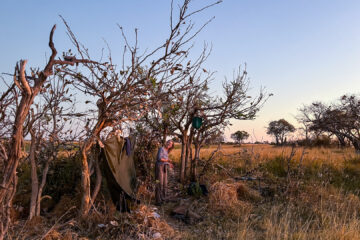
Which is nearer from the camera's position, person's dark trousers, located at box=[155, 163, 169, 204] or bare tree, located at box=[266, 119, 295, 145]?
person's dark trousers, located at box=[155, 163, 169, 204]

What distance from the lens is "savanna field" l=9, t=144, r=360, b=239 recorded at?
15.1ft

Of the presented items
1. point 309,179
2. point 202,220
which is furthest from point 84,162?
point 309,179

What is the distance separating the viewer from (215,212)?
6.34 metres

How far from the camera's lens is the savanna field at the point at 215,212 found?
15.1ft

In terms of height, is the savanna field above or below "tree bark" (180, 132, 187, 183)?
below

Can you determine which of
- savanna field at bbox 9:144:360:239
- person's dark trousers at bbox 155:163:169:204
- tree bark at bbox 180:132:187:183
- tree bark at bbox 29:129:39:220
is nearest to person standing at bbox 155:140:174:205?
person's dark trousers at bbox 155:163:169:204

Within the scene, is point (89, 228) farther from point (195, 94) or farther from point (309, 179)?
point (309, 179)

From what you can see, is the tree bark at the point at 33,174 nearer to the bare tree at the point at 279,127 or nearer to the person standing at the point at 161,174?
the person standing at the point at 161,174

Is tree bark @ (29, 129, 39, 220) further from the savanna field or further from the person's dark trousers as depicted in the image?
the person's dark trousers

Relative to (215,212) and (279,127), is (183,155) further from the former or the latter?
(279,127)

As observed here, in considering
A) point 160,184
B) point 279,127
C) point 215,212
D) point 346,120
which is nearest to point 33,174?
point 160,184

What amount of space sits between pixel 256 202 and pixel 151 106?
14.7 feet

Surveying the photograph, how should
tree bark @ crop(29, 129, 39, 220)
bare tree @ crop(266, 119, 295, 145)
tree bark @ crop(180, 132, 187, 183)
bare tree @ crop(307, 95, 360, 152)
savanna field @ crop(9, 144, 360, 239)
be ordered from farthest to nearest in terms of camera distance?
bare tree @ crop(266, 119, 295, 145), bare tree @ crop(307, 95, 360, 152), tree bark @ crop(180, 132, 187, 183), tree bark @ crop(29, 129, 39, 220), savanna field @ crop(9, 144, 360, 239)

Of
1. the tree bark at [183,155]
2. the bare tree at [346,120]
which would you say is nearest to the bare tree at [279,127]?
the bare tree at [346,120]
